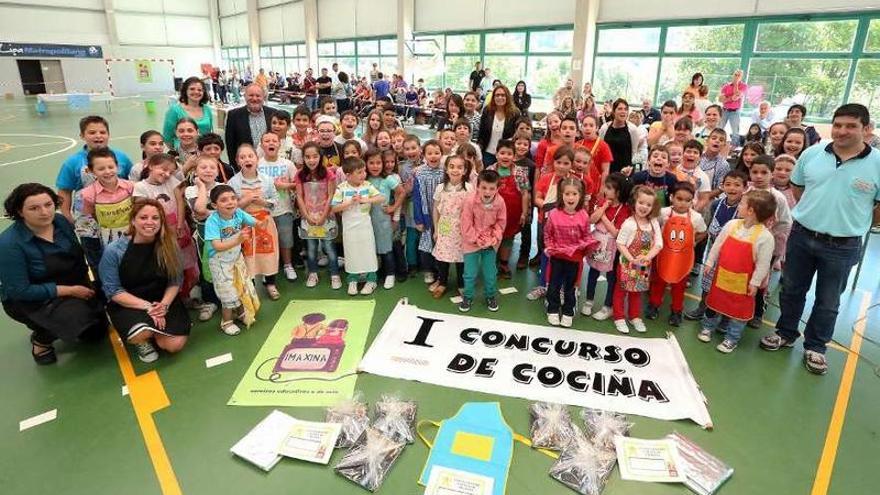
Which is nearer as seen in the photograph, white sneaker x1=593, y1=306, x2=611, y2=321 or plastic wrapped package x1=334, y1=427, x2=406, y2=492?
plastic wrapped package x1=334, y1=427, x2=406, y2=492

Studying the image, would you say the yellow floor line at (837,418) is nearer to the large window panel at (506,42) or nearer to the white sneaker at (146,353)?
the white sneaker at (146,353)

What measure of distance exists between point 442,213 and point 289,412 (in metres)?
2.13

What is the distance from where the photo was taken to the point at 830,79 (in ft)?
33.3

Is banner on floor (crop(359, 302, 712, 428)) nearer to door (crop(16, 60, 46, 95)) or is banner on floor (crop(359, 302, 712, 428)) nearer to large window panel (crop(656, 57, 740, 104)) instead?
large window panel (crop(656, 57, 740, 104))

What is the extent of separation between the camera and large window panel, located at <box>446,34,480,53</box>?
1720 centimetres

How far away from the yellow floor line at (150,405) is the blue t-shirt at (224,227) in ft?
3.28

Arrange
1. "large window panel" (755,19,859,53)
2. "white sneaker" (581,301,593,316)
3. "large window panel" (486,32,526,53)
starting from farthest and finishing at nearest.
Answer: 1. "large window panel" (486,32,526,53)
2. "large window panel" (755,19,859,53)
3. "white sneaker" (581,301,593,316)

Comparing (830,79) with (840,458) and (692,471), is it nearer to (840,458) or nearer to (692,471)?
(840,458)

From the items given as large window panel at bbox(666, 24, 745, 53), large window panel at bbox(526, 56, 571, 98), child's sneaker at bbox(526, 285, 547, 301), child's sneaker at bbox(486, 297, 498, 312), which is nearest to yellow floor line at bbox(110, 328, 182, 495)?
child's sneaker at bbox(486, 297, 498, 312)

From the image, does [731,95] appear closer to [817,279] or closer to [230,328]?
[817,279]

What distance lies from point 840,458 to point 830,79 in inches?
417

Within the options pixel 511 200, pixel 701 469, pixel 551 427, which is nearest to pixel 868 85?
pixel 511 200

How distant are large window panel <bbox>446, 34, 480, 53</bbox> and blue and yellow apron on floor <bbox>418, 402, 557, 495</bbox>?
643 inches

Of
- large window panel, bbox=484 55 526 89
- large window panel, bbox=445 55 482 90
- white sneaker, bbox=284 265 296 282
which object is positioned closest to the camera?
white sneaker, bbox=284 265 296 282
